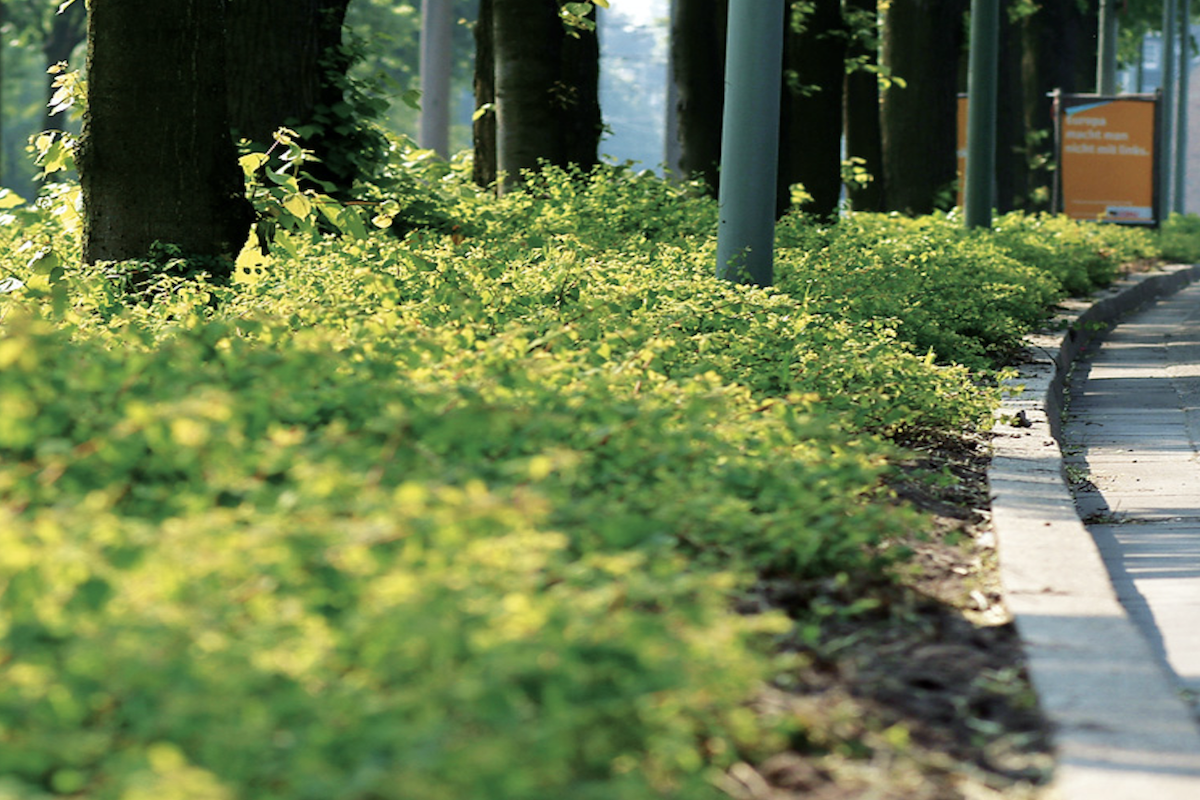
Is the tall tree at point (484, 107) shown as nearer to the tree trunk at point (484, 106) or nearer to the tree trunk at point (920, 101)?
the tree trunk at point (484, 106)

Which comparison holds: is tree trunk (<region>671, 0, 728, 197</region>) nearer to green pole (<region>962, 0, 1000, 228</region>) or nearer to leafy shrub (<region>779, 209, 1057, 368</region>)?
leafy shrub (<region>779, 209, 1057, 368</region>)

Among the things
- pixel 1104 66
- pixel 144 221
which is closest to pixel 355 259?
pixel 144 221

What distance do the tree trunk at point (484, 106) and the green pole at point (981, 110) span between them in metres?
4.98

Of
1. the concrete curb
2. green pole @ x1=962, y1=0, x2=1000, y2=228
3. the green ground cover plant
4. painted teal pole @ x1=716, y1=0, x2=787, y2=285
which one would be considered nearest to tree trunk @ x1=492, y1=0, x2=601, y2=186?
painted teal pole @ x1=716, y1=0, x2=787, y2=285

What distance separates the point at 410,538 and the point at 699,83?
14.3m

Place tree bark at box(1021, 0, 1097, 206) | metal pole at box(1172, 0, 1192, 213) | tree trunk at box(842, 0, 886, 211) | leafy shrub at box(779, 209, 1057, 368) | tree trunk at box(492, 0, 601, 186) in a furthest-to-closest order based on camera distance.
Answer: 1. metal pole at box(1172, 0, 1192, 213)
2. tree bark at box(1021, 0, 1097, 206)
3. tree trunk at box(842, 0, 886, 211)
4. tree trunk at box(492, 0, 601, 186)
5. leafy shrub at box(779, 209, 1057, 368)

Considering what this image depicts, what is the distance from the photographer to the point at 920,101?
Answer: 23.1 meters

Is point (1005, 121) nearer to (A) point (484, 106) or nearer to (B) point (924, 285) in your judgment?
(A) point (484, 106)

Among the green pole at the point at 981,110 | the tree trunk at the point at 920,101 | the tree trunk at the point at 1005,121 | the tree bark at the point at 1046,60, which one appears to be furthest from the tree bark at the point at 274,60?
the tree bark at the point at 1046,60

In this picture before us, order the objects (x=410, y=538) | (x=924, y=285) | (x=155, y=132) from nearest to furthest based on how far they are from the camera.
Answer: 1. (x=410, y=538)
2. (x=155, y=132)
3. (x=924, y=285)

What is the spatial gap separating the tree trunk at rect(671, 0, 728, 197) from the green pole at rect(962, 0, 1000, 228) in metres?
2.68

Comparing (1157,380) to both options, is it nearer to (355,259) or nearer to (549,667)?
(355,259)

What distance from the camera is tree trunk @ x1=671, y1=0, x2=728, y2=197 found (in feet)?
56.2

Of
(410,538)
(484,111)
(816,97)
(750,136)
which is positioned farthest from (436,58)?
(410,538)
